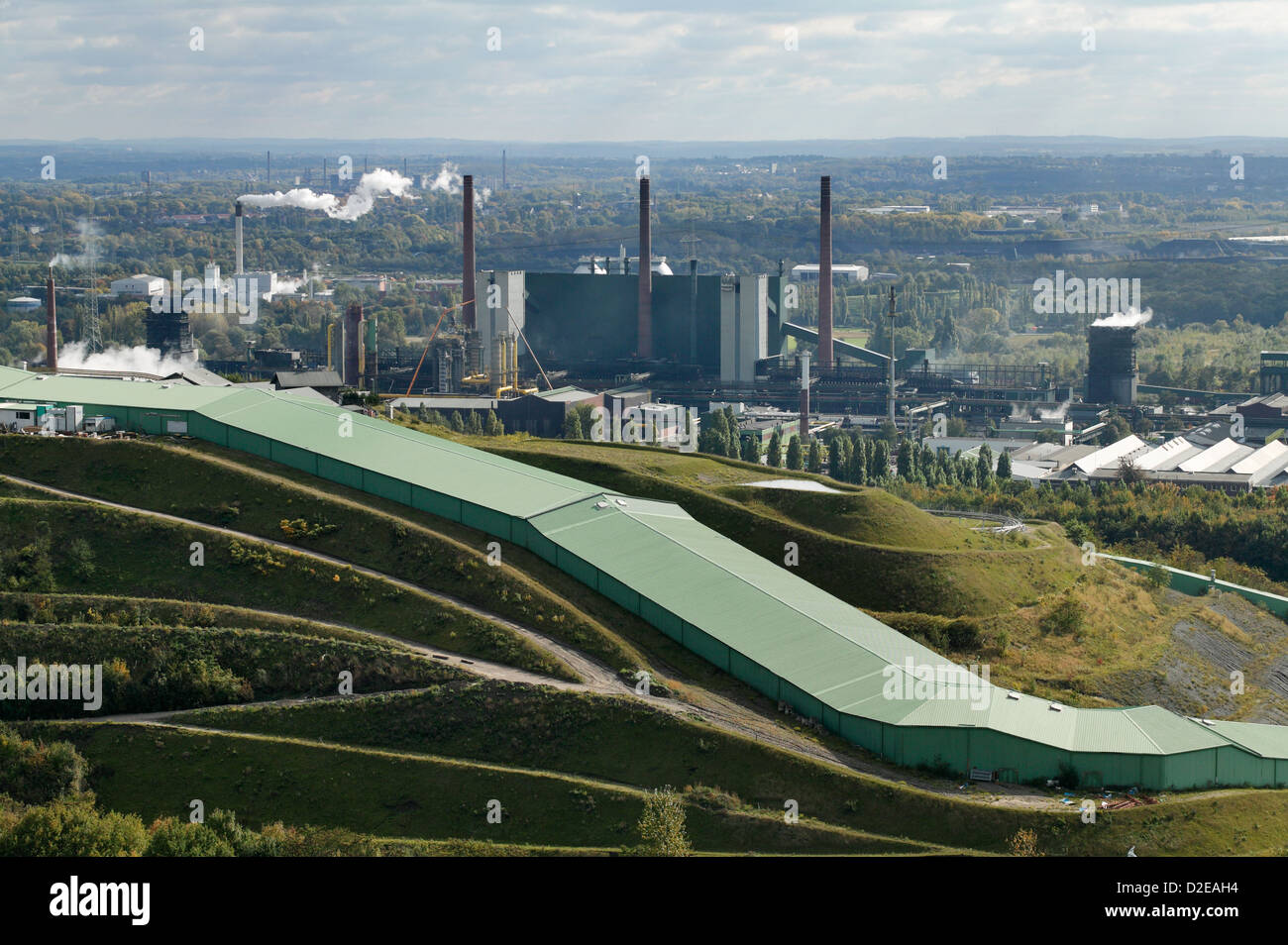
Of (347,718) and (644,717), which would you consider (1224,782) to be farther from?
(347,718)

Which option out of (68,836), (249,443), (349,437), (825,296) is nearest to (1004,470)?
(825,296)

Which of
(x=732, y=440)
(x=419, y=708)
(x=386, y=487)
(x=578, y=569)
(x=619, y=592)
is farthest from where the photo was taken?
(x=732, y=440)

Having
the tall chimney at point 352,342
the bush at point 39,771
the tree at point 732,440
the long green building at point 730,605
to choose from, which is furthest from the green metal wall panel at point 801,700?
the tall chimney at point 352,342

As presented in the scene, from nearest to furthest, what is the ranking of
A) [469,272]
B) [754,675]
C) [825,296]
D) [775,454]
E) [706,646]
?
[754,675] < [706,646] < [775,454] < [469,272] < [825,296]

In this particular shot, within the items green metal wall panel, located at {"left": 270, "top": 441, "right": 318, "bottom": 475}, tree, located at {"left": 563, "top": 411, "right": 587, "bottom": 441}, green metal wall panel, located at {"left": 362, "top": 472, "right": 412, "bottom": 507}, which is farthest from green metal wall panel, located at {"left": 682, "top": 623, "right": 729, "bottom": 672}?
tree, located at {"left": 563, "top": 411, "right": 587, "bottom": 441}

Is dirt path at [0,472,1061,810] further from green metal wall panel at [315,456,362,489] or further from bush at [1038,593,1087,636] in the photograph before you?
bush at [1038,593,1087,636]

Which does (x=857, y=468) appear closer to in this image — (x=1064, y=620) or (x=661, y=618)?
(x=1064, y=620)
